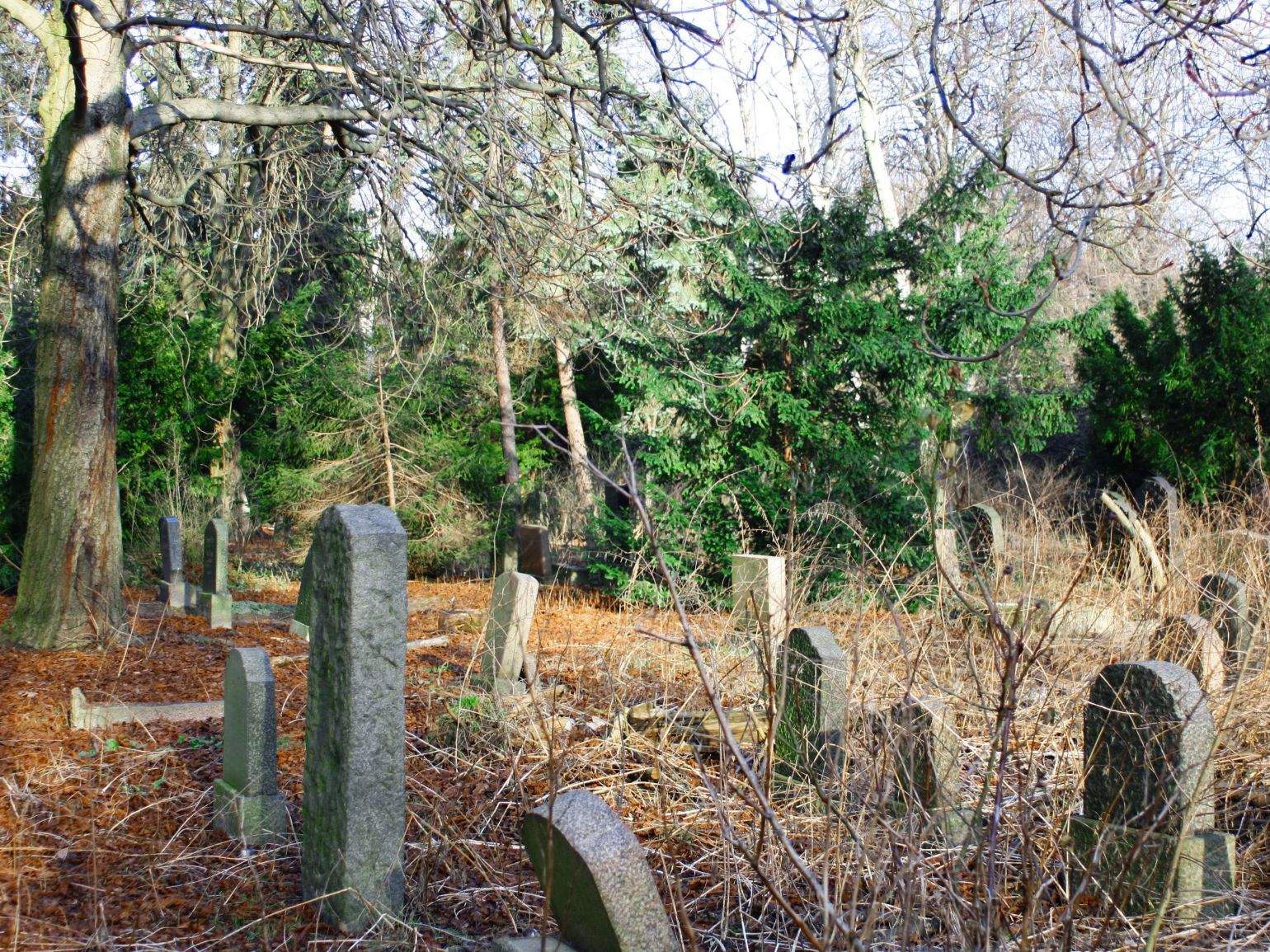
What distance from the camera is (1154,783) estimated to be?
346 cm

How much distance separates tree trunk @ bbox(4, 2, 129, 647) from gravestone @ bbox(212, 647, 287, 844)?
430cm

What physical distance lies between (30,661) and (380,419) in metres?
9.35

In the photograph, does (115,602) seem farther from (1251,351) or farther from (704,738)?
(1251,351)

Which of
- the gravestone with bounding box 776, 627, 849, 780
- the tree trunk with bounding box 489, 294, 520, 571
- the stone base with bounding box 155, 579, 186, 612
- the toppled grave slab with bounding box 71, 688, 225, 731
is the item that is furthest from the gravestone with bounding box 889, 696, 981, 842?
the tree trunk with bounding box 489, 294, 520, 571

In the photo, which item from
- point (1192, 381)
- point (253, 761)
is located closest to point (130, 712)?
point (253, 761)

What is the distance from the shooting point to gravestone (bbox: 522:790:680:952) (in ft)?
8.66

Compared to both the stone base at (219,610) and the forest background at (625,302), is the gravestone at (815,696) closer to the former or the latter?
the forest background at (625,302)

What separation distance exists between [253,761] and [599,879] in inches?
87.6

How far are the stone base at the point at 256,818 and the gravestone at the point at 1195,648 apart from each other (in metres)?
3.75

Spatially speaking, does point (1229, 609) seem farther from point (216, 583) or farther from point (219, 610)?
point (216, 583)

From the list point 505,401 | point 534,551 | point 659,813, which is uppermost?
point 505,401

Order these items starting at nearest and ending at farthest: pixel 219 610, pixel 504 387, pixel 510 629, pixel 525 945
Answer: pixel 525 945
pixel 510 629
pixel 219 610
pixel 504 387

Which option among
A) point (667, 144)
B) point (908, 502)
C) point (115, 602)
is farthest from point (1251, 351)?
point (115, 602)

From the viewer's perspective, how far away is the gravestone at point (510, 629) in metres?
6.30
